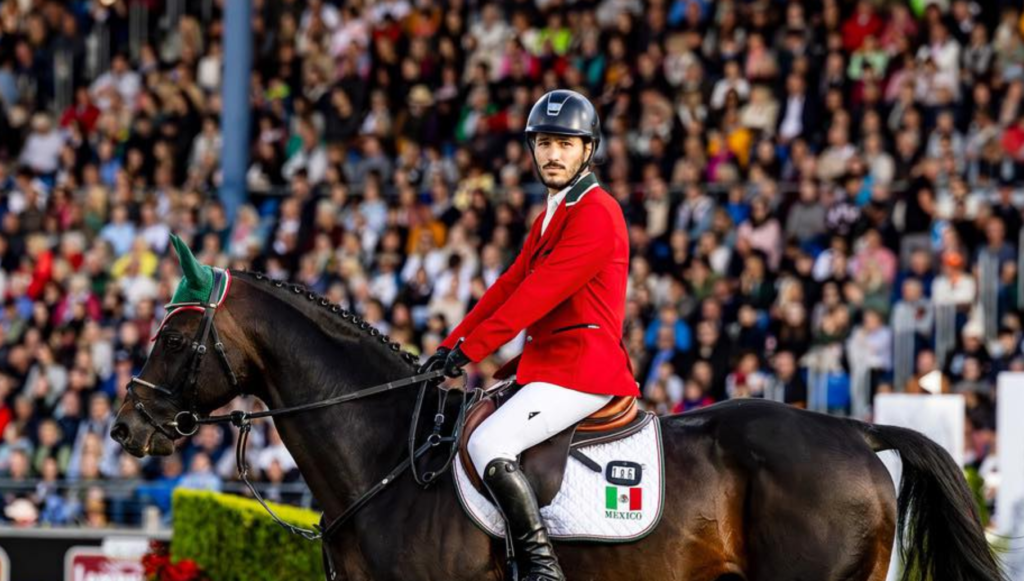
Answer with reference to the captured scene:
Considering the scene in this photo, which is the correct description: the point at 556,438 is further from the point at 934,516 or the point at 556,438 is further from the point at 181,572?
the point at 181,572

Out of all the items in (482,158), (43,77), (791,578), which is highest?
(43,77)

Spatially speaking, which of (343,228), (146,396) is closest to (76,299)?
(343,228)

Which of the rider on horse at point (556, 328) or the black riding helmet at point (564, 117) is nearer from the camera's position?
the rider on horse at point (556, 328)

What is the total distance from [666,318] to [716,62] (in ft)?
12.7

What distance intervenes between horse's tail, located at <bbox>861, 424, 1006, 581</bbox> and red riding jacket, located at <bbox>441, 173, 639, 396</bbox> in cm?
109

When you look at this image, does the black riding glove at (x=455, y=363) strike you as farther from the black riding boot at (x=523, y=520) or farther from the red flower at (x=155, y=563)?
the red flower at (x=155, y=563)

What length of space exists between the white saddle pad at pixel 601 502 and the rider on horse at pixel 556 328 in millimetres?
115

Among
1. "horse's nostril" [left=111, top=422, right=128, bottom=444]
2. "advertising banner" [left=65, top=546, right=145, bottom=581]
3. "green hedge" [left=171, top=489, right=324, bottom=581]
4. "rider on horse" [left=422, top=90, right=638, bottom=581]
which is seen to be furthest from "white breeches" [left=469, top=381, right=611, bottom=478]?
"advertising banner" [left=65, top=546, right=145, bottom=581]

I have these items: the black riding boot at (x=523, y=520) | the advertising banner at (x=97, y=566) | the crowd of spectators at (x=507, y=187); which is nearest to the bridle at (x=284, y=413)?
the black riding boot at (x=523, y=520)

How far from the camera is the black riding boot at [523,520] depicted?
19.5 ft

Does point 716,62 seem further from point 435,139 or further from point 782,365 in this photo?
point 782,365

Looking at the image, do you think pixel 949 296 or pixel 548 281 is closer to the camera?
pixel 548 281

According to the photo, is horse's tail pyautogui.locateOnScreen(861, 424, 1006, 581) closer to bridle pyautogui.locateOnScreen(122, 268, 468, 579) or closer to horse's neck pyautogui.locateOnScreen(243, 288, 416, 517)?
bridle pyautogui.locateOnScreen(122, 268, 468, 579)

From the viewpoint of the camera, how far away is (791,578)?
6.05 meters
